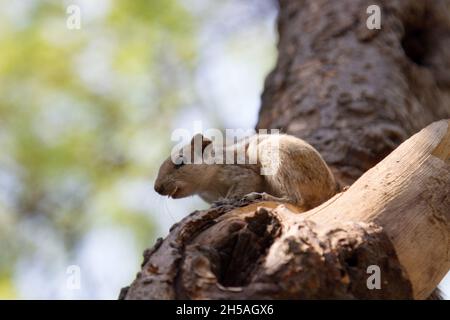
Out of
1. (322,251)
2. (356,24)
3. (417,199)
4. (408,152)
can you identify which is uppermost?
(356,24)

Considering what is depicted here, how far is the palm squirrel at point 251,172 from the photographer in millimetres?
2908

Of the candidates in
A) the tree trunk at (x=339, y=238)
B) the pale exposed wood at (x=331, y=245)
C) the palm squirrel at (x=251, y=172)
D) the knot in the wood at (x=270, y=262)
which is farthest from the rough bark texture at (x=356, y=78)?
the knot in the wood at (x=270, y=262)

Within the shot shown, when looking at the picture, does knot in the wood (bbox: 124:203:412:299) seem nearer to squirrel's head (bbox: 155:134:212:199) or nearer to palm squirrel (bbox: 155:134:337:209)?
palm squirrel (bbox: 155:134:337:209)

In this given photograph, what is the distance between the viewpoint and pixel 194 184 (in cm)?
344

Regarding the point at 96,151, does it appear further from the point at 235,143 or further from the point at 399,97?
the point at 399,97

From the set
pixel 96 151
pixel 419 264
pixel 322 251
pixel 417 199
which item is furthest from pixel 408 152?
pixel 96 151

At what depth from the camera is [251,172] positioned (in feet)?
10.6

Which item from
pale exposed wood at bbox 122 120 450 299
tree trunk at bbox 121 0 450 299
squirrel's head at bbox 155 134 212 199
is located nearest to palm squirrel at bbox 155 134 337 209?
squirrel's head at bbox 155 134 212 199

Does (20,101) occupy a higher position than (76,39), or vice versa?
(76,39)

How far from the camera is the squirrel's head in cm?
342

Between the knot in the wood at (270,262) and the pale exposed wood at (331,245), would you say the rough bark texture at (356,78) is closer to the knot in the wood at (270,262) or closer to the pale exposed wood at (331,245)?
the pale exposed wood at (331,245)

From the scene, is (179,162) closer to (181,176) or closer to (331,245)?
(181,176)
